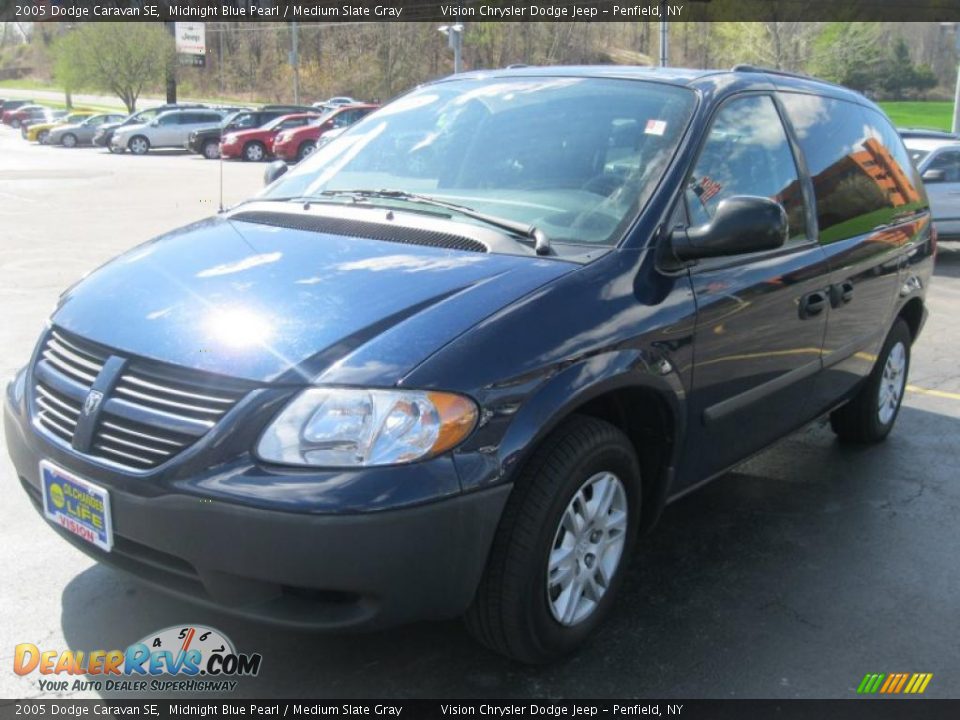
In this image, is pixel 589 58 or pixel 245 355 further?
pixel 589 58

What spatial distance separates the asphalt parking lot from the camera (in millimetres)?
3125

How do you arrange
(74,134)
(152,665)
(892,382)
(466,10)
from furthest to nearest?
(466,10), (74,134), (892,382), (152,665)

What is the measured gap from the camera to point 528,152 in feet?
12.5

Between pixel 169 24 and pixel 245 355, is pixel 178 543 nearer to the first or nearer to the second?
pixel 245 355

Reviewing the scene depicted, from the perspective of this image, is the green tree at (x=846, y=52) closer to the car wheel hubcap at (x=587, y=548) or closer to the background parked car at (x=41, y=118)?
the background parked car at (x=41, y=118)

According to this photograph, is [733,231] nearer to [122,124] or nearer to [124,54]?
[122,124]

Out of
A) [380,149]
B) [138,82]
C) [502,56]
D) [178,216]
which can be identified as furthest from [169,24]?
[380,149]

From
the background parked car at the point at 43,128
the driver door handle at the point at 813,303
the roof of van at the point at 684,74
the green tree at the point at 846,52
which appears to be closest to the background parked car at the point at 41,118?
the background parked car at the point at 43,128

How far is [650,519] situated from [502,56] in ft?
230

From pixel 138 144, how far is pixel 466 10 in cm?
1401

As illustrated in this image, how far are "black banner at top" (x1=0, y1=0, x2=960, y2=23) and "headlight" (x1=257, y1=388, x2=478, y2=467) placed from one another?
3423cm

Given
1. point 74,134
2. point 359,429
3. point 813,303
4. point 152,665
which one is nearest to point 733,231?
point 813,303

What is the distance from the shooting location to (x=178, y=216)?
15.8 meters

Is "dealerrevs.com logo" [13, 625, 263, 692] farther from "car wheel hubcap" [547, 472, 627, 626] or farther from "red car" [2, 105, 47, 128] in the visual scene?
"red car" [2, 105, 47, 128]
